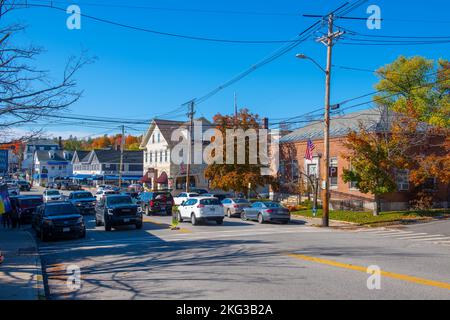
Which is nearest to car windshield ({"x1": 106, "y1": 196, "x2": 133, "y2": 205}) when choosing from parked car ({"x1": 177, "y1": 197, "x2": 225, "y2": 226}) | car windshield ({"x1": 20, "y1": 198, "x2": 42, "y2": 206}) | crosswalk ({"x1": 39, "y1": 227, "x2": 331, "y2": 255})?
crosswalk ({"x1": 39, "y1": 227, "x2": 331, "y2": 255})

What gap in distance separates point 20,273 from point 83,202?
25.0 meters

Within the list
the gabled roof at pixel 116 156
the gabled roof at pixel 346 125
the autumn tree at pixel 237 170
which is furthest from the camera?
the gabled roof at pixel 116 156

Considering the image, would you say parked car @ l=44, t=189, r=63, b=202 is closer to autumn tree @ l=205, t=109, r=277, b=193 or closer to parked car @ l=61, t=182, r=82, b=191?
autumn tree @ l=205, t=109, r=277, b=193

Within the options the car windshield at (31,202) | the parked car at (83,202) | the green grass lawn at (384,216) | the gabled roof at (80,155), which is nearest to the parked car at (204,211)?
the green grass lawn at (384,216)

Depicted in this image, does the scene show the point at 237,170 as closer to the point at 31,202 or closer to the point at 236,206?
the point at 236,206

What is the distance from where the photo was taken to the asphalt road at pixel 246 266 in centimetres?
944

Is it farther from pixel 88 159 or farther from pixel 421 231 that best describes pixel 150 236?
pixel 88 159

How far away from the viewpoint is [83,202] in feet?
120

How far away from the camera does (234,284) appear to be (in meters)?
10.1

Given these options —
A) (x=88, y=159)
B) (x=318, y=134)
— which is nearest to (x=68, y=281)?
(x=318, y=134)

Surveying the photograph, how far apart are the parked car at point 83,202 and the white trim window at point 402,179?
935 inches

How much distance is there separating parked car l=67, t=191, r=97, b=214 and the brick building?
17.3 metres

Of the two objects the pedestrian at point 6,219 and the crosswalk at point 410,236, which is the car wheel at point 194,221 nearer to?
the crosswalk at point 410,236

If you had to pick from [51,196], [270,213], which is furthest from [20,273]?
[51,196]
